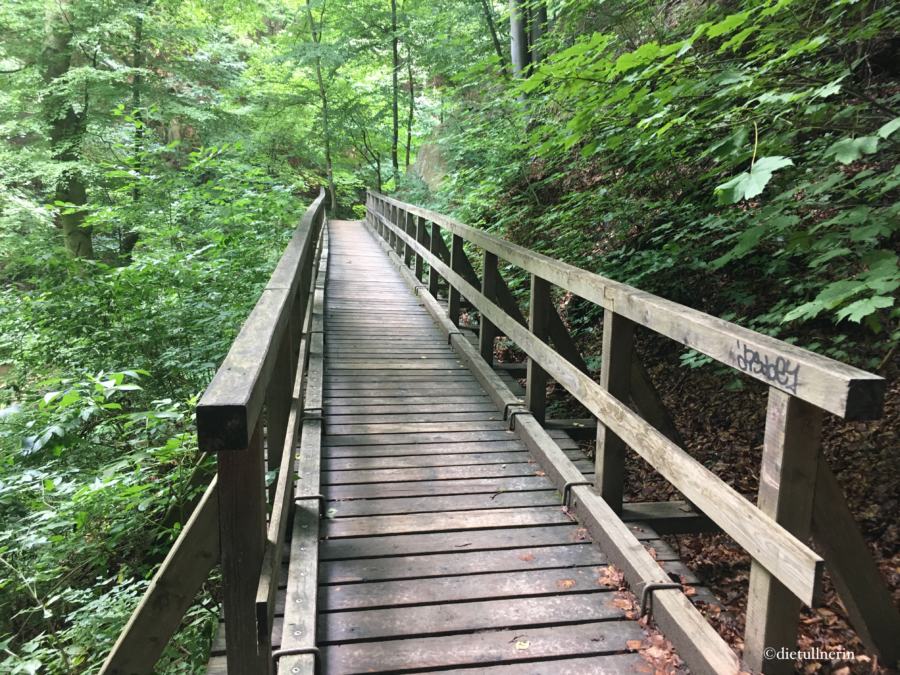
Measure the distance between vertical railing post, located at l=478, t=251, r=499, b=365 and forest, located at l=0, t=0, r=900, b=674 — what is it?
3.12 ft

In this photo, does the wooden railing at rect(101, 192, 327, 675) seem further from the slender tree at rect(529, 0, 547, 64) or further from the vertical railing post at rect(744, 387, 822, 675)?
the slender tree at rect(529, 0, 547, 64)

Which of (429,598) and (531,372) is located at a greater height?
(531,372)

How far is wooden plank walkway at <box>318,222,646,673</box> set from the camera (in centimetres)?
212

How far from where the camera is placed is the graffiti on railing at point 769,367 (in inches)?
64.8

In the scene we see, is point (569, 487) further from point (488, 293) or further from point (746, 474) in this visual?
point (488, 293)

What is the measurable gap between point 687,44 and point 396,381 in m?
3.32

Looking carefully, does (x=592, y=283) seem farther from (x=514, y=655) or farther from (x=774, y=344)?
(x=514, y=655)

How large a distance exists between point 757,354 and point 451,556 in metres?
1.59

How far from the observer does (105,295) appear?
6617 millimetres

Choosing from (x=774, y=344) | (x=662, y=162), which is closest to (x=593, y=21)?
(x=662, y=162)

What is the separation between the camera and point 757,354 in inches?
71.0

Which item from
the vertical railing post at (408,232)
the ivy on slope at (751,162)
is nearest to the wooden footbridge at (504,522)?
the ivy on slope at (751,162)

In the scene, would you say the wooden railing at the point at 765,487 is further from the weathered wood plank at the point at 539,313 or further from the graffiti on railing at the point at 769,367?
the weathered wood plank at the point at 539,313

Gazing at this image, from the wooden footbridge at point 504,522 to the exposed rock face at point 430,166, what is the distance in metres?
14.1
